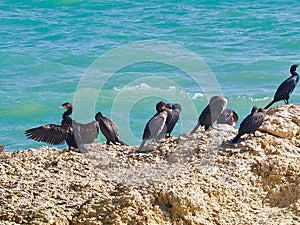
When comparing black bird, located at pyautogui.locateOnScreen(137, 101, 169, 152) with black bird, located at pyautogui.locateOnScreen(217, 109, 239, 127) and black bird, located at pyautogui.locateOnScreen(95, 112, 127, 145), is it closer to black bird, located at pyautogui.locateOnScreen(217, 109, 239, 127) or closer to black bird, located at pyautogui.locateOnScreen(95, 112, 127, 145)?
black bird, located at pyautogui.locateOnScreen(95, 112, 127, 145)

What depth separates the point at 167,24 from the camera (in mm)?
35750

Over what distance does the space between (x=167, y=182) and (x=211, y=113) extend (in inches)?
129

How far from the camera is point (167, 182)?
791 cm

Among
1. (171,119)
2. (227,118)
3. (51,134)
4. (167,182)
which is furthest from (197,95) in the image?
(167,182)

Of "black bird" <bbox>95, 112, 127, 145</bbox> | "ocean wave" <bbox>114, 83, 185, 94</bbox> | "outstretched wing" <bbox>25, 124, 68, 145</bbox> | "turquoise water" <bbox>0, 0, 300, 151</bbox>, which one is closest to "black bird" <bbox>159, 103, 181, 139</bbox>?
"black bird" <bbox>95, 112, 127, 145</bbox>

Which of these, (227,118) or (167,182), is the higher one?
(167,182)

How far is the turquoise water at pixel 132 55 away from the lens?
79.3ft

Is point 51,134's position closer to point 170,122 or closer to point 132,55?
point 170,122

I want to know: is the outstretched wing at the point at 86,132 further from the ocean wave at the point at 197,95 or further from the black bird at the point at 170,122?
the ocean wave at the point at 197,95

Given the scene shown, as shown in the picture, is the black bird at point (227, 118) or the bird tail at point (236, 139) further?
the black bird at point (227, 118)

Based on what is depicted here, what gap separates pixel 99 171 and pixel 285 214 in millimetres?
2258

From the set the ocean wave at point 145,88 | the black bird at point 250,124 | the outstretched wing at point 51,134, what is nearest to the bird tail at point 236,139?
the black bird at point 250,124

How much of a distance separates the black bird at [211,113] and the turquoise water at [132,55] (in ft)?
26.2

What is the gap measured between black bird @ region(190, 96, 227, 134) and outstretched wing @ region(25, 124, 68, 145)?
1.99 metres
